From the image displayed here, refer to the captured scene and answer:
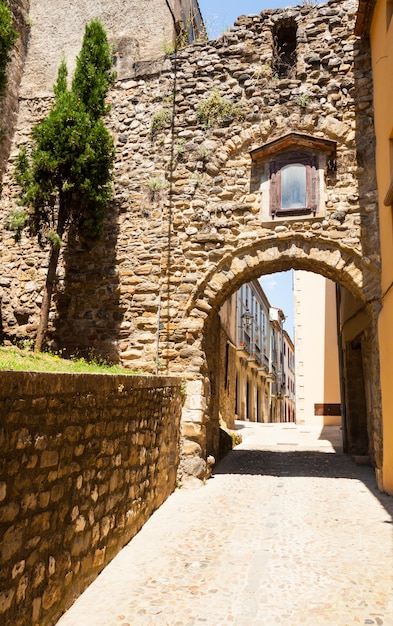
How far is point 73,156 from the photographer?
268 inches

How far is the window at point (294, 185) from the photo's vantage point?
6.65m

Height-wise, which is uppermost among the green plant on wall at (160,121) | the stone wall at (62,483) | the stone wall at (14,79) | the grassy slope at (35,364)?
the stone wall at (14,79)

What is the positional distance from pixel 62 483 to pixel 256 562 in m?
1.79

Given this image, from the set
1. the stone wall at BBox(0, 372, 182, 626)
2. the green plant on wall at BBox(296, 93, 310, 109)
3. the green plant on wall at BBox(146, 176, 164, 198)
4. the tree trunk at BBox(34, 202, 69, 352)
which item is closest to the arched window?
the green plant on wall at BBox(296, 93, 310, 109)

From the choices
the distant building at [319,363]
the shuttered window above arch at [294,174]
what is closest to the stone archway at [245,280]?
the shuttered window above arch at [294,174]

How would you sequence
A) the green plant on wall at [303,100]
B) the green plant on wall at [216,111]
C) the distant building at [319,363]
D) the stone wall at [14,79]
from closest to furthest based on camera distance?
the green plant on wall at [303,100]
the green plant on wall at [216,111]
the stone wall at [14,79]
the distant building at [319,363]

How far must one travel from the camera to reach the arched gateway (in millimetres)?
6570

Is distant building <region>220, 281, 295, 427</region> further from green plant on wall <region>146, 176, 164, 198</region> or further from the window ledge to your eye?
the window ledge

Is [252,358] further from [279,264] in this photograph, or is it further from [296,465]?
[279,264]

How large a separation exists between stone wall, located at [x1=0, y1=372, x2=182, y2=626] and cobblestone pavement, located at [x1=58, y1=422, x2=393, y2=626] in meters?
0.26

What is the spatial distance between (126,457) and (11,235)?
5.52 meters

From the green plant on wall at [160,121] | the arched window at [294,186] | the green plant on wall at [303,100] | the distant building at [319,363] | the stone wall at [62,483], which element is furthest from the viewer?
the distant building at [319,363]

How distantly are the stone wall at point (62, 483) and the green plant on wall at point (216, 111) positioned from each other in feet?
16.0

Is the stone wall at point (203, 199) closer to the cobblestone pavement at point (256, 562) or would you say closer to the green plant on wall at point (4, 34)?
the green plant on wall at point (4, 34)
